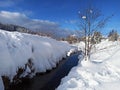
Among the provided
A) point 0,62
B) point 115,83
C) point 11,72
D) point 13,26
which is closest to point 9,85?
point 11,72

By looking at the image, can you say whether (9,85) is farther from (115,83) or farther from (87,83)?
(115,83)

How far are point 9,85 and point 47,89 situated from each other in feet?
7.75

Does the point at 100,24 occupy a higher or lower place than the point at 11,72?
higher

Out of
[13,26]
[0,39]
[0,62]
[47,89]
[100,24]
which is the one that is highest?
[13,26]

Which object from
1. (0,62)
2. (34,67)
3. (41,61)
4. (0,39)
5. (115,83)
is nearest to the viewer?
(115,83)

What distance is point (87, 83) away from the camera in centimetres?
907

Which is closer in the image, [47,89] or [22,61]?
[47,89]

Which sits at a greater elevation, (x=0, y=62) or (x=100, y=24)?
(x=100, y=24)

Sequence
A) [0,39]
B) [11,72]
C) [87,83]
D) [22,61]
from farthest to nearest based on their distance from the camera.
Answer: [22,61] < [0,39] < [11,72] < [87,83]

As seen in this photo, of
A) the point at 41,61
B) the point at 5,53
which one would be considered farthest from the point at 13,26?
the point at 5,53

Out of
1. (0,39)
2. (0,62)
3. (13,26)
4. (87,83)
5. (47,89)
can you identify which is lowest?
(47,89)

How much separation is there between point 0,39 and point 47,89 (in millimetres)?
4562

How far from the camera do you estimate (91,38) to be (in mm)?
16656

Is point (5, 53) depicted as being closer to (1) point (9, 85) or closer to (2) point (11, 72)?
(2) point (11, 72)
